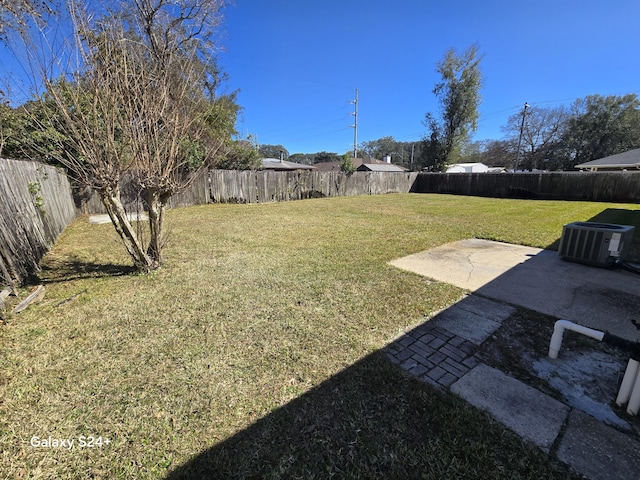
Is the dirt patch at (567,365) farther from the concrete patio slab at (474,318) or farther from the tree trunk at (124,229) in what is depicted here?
the tree trunk at (124,229)

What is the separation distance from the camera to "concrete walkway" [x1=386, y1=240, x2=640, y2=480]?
4.83 ft

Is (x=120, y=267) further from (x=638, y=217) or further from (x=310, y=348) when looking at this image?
(x=638, y=217)

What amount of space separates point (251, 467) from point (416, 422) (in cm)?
93

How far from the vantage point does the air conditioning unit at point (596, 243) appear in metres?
3.94

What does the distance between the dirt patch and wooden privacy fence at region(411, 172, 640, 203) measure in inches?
664

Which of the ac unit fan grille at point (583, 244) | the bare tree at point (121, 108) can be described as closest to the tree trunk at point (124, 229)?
the bare tree at point (121, 108)

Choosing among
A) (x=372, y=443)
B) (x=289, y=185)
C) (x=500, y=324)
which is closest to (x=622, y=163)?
(x=289, y=185)

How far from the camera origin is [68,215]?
7680 mm

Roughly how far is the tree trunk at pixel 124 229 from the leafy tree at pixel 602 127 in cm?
3919

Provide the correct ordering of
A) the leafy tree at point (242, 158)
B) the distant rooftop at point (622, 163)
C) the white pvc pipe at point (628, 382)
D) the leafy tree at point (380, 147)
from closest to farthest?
1. the white pvc pipe at point (628, 382)
2. the distant rooftop at point (622, 163)
3. the leafy tree at point (242, 158)
4. the leafy tree at point (380, 147)

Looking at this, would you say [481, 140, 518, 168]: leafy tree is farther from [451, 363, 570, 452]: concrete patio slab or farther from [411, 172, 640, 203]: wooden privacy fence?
[451, 363, 570, 452]: concrete patio slab

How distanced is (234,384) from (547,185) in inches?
773

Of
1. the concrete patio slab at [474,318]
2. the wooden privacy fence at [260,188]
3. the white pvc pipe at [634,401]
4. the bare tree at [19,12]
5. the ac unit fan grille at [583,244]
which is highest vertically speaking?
the bare tree at [19,12]

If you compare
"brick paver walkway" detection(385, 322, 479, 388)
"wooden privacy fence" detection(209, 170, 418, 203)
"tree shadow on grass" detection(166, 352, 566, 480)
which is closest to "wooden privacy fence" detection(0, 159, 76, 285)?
"tree shadow on grass" detection(166, 352, 566, 480)
